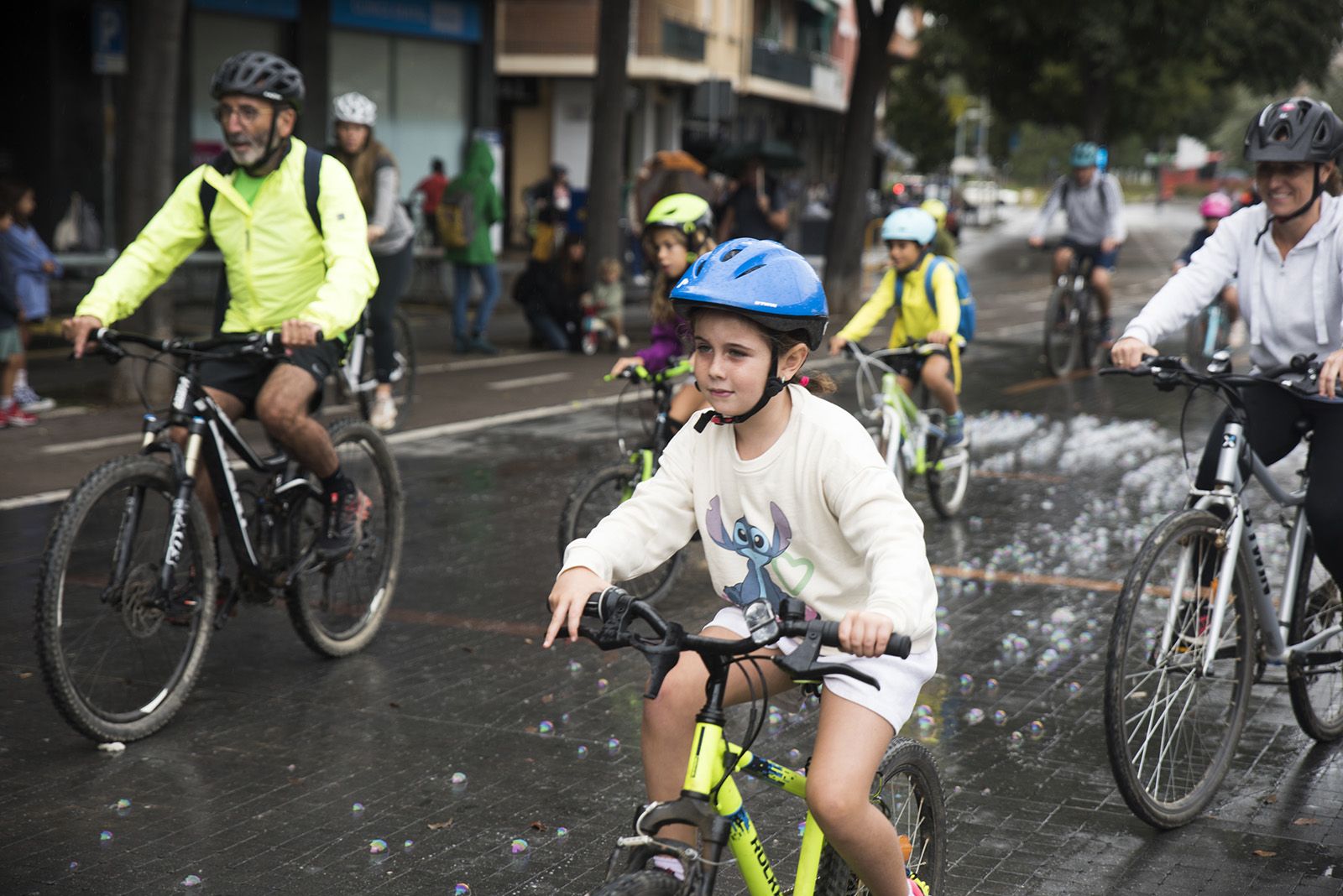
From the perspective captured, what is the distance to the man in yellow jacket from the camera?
5.59m

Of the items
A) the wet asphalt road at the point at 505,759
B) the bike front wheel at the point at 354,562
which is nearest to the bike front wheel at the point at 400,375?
the wet asphalt road at the point at 505,759

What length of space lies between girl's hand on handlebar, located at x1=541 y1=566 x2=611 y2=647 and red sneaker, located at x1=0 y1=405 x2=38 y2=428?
932cm

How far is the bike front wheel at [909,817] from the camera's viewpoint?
10.8ft

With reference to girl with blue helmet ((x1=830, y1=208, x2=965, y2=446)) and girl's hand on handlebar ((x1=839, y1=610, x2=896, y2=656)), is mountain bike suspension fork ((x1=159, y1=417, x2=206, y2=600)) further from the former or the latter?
girl with blue helmet ((x1=830, y1=208, x2=965, y2=446))

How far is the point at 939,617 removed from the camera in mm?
6910

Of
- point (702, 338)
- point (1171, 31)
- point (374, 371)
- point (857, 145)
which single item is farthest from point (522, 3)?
point (702, 338)

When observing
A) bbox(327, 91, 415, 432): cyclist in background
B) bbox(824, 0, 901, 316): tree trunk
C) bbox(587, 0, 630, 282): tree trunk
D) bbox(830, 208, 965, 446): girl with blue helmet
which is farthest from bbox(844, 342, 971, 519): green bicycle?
bbox(824, 0, 901, 316): tree trunk

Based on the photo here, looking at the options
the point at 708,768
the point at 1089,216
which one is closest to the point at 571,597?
the point at 708,768

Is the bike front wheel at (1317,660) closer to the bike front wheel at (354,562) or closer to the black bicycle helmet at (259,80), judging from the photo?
the bike front wheel at (354,562)

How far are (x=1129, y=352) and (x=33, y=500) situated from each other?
20.4ft

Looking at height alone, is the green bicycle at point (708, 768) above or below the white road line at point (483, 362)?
above

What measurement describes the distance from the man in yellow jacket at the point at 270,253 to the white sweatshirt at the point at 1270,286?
2.61 metres

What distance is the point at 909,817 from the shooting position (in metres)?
3.51

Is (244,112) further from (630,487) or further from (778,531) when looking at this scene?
(778,531)
